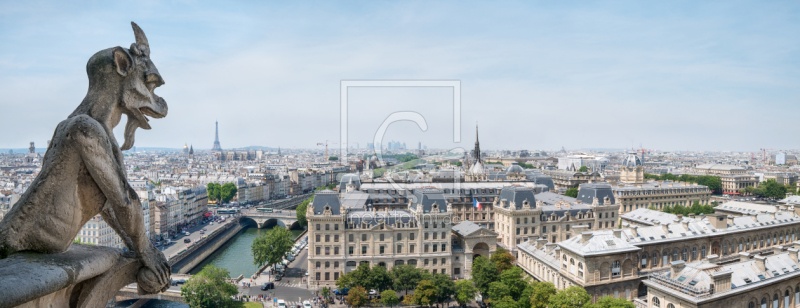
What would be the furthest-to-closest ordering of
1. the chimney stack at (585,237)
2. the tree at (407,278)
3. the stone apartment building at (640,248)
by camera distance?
1. the tree at (407,278)
2. the chimney stack at (585,237)
3. the stone apartment building at (640,248)

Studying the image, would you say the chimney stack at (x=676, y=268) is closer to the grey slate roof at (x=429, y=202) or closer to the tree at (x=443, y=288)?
the tree at (x=443, y=288)

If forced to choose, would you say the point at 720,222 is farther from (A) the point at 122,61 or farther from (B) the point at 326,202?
(A) the point at 122,61

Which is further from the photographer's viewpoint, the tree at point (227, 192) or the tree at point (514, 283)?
the tree at point (227, 192)

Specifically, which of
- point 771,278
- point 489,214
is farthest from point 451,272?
point 771,278

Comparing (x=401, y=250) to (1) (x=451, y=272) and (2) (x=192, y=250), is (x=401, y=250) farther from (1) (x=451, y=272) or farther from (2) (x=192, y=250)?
(2) (x=192, y=250)

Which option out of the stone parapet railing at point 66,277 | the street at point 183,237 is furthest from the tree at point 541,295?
the street at point 183,237

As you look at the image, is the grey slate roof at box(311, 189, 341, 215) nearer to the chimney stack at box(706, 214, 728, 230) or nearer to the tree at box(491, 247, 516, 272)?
the tree at box(491, 247, 516, 272)
